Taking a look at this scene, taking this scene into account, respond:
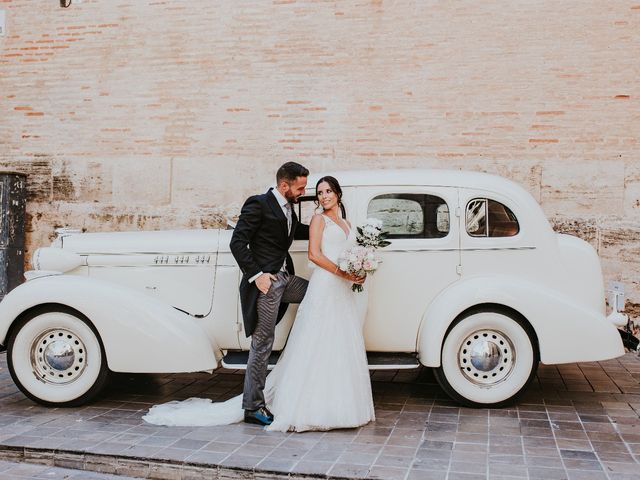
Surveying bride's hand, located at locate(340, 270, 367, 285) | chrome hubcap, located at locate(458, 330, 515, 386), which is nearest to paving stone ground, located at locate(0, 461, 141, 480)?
bride's hand, located at locate(340, 270, 367, 285)

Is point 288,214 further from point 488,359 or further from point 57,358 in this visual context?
point 57,358

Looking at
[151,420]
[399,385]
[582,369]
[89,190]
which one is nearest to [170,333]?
[151,420]

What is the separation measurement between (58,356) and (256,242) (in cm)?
196

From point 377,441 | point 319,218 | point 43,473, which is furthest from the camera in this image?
point 319,218

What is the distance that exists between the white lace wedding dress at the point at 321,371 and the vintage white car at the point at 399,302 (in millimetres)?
429

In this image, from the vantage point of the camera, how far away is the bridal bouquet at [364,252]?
5086 millimetres

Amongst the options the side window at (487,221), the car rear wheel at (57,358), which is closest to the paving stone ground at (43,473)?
the car rear wheel at (57,358)

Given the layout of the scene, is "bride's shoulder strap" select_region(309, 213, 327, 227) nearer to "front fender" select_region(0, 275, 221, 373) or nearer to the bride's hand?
the bride's hand

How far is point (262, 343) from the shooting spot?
5230 millimetres

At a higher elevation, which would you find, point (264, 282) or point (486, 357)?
point (264, 282)

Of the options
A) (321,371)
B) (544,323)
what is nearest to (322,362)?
(321,371)

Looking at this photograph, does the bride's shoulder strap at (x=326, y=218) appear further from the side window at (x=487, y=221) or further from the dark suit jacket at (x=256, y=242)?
the side window at (x=487, y=221)

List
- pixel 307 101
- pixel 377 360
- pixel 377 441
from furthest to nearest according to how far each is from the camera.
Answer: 1. pixel 307 101
2. pixel 377 360
3. pixel 377 441

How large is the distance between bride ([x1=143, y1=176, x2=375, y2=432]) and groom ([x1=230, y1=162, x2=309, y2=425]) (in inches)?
6.4
